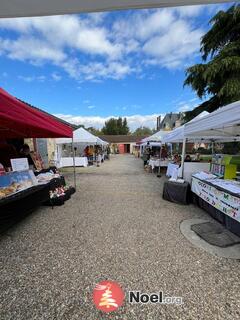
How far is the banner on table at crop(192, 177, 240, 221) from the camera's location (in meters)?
3.03

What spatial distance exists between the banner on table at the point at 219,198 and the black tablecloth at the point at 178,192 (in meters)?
0.26

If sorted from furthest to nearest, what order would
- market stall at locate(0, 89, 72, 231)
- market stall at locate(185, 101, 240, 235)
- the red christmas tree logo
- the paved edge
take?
market stall at locate(185, 101, 240, 235) < the paved edge < market stall at locate(0, 89, 72, 231) < the red christmas tree logo

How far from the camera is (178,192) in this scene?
199 inches

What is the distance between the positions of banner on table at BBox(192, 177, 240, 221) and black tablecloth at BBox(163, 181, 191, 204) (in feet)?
0.86

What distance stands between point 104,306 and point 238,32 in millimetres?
16748

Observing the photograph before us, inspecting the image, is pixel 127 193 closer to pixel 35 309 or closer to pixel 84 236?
pixel 84 236

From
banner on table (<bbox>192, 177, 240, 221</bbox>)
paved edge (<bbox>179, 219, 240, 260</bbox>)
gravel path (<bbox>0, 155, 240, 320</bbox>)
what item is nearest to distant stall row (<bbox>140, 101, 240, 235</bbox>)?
banner on table (<bbox>192, 177, 240, 221</bbox>)

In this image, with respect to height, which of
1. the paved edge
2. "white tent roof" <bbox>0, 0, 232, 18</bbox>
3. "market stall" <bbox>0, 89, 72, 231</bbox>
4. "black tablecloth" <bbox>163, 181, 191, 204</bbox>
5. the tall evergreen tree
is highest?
the tall evergreen tree

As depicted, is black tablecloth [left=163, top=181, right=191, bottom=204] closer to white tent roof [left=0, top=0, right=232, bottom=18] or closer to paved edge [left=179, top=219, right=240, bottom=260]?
paved edge [left=179, top=219, right=240, bottom=260]

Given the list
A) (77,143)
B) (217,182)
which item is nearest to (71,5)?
(217,182)

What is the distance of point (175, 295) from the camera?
1.93 metres

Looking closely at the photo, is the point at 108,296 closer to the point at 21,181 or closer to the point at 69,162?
the point at 21,181

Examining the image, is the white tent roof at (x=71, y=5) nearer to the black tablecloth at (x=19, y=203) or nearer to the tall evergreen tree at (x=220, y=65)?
the black tablecloth at (x=19, y=203)

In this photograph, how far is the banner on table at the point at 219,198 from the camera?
9.95ft
